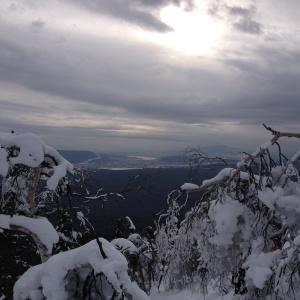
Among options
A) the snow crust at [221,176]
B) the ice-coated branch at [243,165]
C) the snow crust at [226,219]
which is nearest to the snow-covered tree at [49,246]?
the ice-coated branch at [243,165]

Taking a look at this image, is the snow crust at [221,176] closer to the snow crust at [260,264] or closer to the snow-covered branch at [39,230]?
the snow crust at [260,264]

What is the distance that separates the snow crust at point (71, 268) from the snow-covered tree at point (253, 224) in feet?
7.30

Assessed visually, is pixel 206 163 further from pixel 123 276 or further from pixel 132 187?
pixel 123 276

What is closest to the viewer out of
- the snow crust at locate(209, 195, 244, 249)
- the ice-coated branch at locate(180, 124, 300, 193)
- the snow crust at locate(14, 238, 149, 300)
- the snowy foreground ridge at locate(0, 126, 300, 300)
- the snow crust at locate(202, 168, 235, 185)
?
the snow crust at locate(14, 238, 149, 300)

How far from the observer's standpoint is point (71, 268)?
2.97 metres

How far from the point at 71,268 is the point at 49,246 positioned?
2084mm

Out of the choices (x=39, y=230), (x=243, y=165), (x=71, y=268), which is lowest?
(x=39, y=230)

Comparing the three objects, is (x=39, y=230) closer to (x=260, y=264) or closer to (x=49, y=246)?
(x=49, y=246)

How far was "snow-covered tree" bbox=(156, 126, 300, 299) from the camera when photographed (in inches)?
169

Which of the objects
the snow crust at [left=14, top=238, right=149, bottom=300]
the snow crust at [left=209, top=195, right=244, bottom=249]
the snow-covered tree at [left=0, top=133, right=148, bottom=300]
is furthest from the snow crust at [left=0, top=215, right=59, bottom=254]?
the snow crust at [left=209, top=195, right=244, bottom=249]

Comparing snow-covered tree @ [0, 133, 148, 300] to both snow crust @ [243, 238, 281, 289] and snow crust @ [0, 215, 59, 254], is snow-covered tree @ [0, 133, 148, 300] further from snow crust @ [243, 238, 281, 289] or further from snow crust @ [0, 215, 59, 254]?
snow crust @ [243, 238, 281, 289]

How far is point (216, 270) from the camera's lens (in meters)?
5.39

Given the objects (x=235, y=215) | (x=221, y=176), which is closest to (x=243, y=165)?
(x=221, y=176)

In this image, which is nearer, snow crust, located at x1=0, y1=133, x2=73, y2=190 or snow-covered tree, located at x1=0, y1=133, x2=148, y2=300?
snow-covered tree, located at x1=0, y1=133, x2=148, y2=300
